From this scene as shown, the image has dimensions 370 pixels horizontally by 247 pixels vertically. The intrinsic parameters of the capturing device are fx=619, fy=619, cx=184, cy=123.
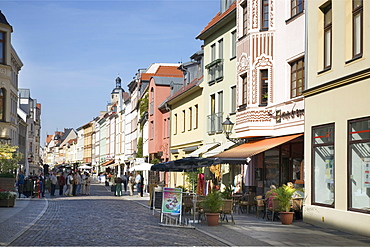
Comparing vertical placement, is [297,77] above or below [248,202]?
above

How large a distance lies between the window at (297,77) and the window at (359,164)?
594 cm

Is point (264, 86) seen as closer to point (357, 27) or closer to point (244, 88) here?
point (244, 88)

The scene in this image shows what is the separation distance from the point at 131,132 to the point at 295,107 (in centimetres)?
6128

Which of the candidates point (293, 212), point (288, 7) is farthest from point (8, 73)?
point (293, 212)

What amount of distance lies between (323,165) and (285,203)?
5.59ft

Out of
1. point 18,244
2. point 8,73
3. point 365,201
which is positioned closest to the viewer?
point 18,244

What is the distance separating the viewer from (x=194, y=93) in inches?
1563

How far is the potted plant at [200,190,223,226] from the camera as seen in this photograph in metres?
19.1

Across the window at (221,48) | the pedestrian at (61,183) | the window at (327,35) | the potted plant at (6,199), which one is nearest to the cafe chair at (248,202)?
the window at (327,35)

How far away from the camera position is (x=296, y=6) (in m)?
23.8

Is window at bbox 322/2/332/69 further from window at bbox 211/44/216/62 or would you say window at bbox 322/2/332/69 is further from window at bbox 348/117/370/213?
window at bbox 211/44/216/62

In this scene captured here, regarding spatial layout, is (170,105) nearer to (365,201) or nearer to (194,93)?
(194,93)

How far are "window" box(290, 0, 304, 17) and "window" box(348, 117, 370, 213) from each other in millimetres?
7470

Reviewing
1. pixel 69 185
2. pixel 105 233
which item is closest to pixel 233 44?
pixel 105 233
